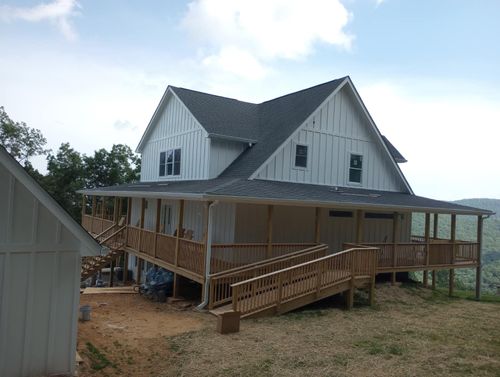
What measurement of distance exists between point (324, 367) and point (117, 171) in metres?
29.8

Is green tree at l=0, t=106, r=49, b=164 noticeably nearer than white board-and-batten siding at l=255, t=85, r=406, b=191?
No

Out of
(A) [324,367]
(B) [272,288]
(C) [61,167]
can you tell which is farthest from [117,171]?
(A) [324,367]

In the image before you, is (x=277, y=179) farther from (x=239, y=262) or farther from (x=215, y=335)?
(x=215, y=335)

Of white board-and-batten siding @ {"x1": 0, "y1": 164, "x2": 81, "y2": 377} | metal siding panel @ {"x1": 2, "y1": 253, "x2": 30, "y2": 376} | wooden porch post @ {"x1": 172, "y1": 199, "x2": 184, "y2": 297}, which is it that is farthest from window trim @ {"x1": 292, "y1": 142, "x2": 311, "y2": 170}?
metal siding panel @ {"x1": 2, "y1": 253, "x2": 30, "y2": 376}

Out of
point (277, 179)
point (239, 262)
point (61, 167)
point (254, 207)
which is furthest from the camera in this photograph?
point (61, 167)

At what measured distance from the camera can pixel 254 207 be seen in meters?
15.7

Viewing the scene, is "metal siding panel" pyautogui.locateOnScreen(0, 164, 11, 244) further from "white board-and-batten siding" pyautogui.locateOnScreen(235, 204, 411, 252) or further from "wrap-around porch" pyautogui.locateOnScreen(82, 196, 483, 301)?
"white board-and-batten siding" pyautogui.locateOnScreen(235, 204, 411, 252)

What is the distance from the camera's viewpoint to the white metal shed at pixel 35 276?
6328 mm

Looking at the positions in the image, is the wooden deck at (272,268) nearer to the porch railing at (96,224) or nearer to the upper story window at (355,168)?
the upper story window at (355,168)

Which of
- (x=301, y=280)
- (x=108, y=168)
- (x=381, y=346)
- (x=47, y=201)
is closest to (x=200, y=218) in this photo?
(x=301, y=280)

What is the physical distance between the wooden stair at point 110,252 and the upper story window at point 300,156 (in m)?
8.39

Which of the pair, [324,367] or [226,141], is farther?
[226,141]

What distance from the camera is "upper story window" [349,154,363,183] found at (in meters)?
19.7

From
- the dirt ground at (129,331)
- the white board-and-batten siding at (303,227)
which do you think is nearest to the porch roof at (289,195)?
the white board-and-batten siding at (303,227)
